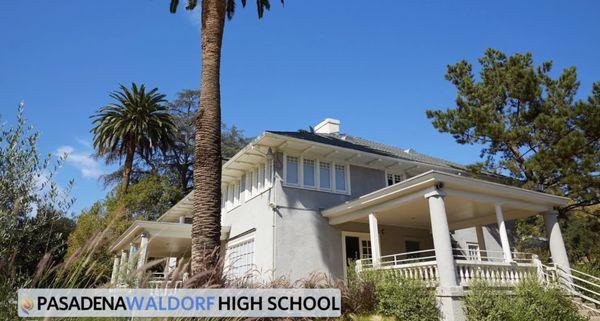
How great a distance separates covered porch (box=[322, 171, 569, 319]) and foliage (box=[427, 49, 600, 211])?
12.4 feet

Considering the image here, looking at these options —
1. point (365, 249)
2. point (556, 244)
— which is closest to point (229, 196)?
point (365, 249)

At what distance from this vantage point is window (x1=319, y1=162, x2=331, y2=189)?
53.6ft

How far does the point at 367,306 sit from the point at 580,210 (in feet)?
47.0

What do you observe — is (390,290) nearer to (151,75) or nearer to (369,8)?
(369,8)

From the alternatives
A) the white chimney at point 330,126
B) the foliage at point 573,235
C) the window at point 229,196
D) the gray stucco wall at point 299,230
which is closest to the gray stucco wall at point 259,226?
the gray stucco wall at point 299,230

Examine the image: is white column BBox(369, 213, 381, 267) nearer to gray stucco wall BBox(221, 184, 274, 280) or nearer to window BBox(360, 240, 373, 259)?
window BBox(360, 240, 373, 259)

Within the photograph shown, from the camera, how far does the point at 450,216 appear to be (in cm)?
1620

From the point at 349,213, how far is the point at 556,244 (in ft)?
24.1

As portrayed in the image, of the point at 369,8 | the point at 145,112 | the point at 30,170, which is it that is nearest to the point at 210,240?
the point at 30,170

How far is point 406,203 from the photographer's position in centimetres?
1305

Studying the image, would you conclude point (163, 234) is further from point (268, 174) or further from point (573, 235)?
point (573, 235)

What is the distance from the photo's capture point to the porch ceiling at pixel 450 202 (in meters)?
11.9

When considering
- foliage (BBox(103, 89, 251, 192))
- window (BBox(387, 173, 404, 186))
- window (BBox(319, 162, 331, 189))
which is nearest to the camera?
window (BBox(319, 162, 331, 189))

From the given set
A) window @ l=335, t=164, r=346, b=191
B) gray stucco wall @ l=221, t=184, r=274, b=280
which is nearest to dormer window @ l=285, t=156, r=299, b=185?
gray stucco wall @ l=221, t=184, r=274, b=280
